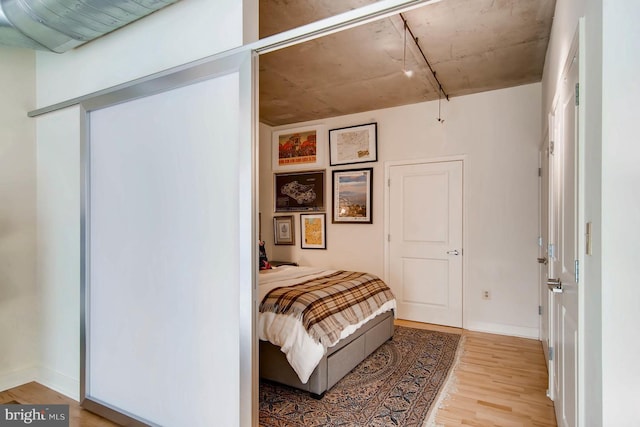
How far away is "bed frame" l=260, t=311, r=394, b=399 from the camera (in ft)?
8.32

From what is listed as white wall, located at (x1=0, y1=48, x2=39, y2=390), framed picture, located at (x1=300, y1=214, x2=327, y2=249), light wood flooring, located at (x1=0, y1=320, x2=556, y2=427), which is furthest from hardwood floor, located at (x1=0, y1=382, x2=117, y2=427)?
framed picture, located at (x1=300, y1=214, x2=327, y2=249)

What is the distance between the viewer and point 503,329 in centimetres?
396

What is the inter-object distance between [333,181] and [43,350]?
12.0 feet

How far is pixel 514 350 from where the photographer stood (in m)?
3.46

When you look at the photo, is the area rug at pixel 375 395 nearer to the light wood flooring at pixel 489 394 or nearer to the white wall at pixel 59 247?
the light wood flooring at pixel 489 394

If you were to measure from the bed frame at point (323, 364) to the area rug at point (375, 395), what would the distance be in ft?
0.26

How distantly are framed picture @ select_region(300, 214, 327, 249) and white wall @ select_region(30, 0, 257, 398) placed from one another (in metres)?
3.22

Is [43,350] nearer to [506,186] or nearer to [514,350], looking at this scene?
[514,350]

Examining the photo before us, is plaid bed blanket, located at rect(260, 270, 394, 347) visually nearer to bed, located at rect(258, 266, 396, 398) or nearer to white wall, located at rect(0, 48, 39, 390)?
bed, located at rect(258, 266, 396, 398)
